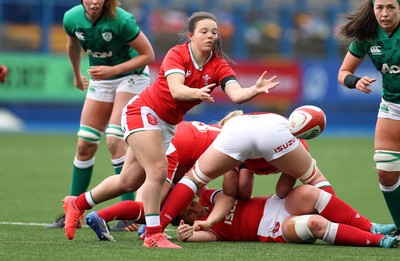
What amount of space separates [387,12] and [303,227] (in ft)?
5.65

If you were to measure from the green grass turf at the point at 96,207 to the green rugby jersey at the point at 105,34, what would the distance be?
1.58 metres

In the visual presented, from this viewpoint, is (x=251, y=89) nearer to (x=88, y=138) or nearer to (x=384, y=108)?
(x=384, y=108)

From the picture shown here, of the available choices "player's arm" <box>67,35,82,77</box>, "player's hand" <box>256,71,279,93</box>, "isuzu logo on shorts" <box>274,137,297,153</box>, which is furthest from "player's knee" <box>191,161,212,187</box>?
"player's arm" <box>67,35,82,77</box>

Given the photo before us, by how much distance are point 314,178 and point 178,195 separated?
104 centimetres

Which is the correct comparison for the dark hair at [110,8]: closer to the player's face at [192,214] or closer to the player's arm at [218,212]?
the player's face at [192,214]

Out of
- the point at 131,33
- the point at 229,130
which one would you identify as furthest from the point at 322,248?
the point at 131,33

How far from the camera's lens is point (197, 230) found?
711 centimetres

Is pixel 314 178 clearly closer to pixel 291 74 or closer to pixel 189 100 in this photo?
pixel 189 100

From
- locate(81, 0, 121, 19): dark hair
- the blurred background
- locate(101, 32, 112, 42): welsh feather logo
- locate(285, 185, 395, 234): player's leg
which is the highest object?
locate(81, 0, 121, 19): dark hair

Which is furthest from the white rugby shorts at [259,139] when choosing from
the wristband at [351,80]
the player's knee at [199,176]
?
the wristband at [351,80]

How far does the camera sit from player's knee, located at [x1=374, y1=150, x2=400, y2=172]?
718cm

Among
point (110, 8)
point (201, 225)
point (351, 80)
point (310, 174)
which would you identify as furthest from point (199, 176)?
point (110, 8)

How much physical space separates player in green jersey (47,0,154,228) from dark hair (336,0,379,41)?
6.52 feet

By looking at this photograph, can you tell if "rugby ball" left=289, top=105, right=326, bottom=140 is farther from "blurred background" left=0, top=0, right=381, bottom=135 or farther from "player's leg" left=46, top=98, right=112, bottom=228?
"blurred background" left=0, top=0, right=381, bottom=135
